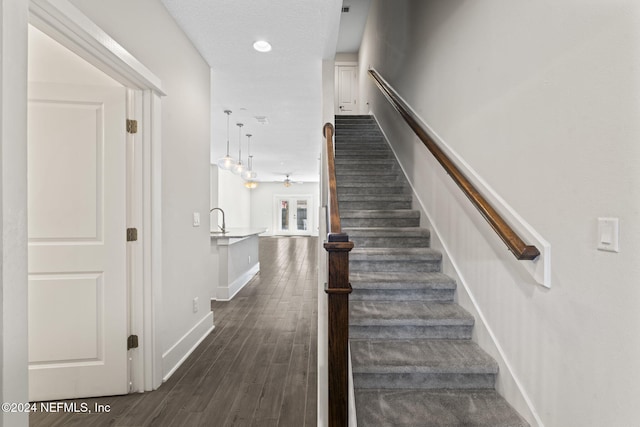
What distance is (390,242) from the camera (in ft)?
9.62

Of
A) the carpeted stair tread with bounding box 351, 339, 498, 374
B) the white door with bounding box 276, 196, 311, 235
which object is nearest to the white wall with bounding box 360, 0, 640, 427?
the carpeted stair tread with bounding box 351, 339, 498, 374

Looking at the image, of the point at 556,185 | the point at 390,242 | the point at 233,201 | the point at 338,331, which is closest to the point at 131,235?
the point at 338,331

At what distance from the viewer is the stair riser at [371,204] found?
344cm

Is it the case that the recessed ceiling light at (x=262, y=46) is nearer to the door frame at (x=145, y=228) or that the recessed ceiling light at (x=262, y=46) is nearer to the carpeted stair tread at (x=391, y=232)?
the door frame at (x=145, y=228)

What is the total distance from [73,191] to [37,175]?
0.24 metres

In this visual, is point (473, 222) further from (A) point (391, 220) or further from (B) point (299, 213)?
(B) point (299, 213)

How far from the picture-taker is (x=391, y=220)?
3.22 meters

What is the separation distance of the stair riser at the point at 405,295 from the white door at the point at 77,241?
5.73 ft

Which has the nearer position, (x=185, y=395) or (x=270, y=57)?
(x=185, y=395)

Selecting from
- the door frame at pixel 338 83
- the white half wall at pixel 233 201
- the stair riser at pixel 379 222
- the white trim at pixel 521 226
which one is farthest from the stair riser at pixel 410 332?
the white half wall at pixel 233 201

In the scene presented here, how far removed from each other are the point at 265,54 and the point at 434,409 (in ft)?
10.6

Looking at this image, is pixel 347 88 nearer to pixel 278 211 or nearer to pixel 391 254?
pixel 391 254

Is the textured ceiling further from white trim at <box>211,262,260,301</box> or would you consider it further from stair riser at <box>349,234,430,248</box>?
white trim at <box>211,262,260,301</box>

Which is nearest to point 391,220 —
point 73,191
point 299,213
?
point 73,191
